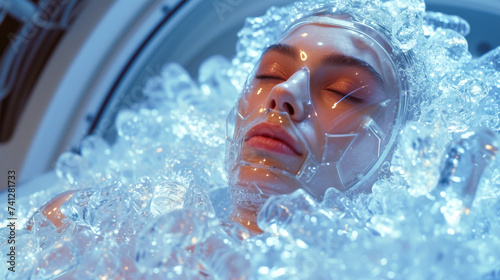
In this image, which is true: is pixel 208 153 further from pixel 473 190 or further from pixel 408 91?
pixel 473 190

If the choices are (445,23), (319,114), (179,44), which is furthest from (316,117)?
(179,44)

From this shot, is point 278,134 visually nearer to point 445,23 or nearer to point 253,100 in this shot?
point 253,100

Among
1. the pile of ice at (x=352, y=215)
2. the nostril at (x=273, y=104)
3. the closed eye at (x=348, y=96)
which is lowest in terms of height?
the pile of ice at (x=352, y=215)

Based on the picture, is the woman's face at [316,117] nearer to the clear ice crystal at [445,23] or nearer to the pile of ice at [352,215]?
the pile of ice at [352,215]

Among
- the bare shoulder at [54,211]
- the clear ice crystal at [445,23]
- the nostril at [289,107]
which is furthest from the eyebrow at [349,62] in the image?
the bare shoulder at [54,211]

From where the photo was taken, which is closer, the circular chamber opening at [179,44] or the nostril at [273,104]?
the nostril at [273,104]

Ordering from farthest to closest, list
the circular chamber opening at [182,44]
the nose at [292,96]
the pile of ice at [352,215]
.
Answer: the circular chamber opening at [182,44]
the nose at [292,96]
the pile of ice at [352,215]

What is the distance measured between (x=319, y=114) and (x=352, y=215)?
9.0 inches

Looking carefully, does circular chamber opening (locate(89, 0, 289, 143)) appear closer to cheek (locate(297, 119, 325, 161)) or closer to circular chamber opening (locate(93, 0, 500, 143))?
circular chamber opening (locate(93, 0, 500, 143))

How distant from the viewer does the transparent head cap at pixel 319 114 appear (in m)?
0.99

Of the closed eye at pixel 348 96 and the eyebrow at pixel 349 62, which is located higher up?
the eyebrow at pixel 349 62

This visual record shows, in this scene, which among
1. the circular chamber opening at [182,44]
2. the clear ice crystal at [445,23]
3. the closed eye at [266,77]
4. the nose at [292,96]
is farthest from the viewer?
the circular chamber opening at [182,44]

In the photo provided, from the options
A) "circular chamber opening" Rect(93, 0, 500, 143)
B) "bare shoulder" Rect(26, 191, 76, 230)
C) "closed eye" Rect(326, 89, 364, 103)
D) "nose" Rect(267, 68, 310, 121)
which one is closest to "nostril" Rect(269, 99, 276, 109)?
"nose" Rect(267, 68, 310, 121)

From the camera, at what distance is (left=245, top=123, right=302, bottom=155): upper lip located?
0.98m
